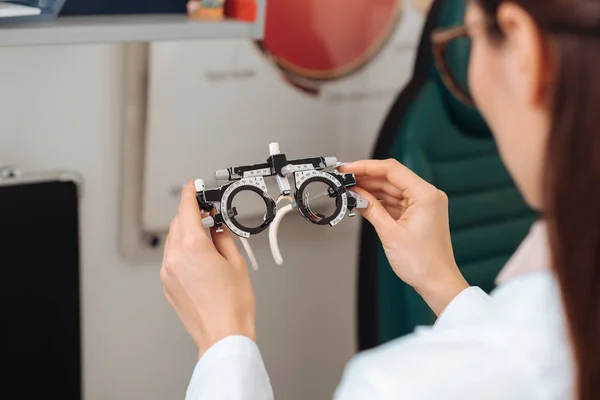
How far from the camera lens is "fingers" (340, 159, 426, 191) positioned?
0.89 m

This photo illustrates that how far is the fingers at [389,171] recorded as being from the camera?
89 centimetres

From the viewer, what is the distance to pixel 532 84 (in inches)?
21.0

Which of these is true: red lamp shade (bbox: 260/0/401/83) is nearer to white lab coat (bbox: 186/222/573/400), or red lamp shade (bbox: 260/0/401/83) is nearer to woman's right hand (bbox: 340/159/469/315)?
A: woman's right hand (bbox: 340/159/469/315)

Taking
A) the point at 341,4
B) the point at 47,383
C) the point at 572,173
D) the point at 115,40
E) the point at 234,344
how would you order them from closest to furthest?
the point at 572,173
the point at 234,344
the point at 115,40
the point at 47,383
the point at 341,4

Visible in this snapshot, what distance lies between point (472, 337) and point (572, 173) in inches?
6.1

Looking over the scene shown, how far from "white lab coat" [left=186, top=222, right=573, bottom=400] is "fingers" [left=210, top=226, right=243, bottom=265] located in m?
0.25

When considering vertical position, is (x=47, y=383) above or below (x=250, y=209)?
below

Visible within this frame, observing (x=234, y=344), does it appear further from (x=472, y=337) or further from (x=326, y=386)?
(x=326, y=386)

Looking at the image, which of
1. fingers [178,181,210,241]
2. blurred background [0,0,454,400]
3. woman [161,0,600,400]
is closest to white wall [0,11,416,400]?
blurred background [0,0,454,400]

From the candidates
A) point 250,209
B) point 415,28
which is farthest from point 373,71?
point 250,209

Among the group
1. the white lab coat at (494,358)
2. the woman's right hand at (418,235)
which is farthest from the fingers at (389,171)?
the white lab coat at (494,358)

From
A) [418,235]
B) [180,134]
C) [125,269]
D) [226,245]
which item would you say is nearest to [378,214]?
[418,235]

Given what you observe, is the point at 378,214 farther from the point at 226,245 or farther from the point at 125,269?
the point at 125,269

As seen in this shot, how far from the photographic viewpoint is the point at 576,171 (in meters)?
0.50
